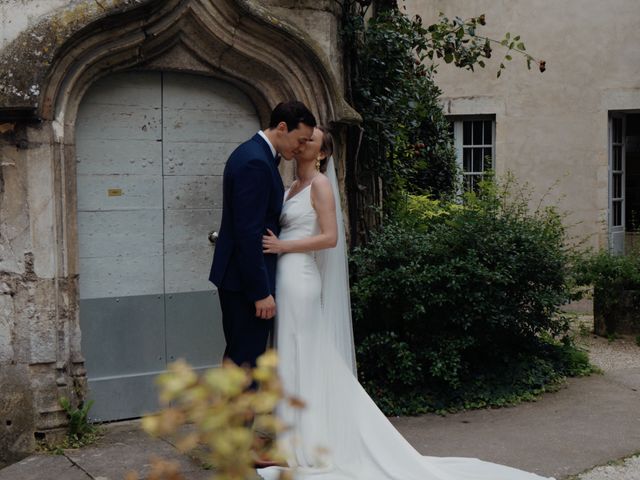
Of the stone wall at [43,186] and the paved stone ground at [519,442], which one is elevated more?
the stone wall at [43,186]

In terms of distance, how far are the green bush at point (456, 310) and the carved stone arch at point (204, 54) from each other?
4.15 ft

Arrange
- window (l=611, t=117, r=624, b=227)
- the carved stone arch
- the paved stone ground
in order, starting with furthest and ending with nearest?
window (l=611, t=117, r=624, b=227), the carved stone arch, the paved stone ground

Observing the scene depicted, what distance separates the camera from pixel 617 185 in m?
13.2

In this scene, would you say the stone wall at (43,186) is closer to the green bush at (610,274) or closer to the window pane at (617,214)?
the green bush at (610,274)

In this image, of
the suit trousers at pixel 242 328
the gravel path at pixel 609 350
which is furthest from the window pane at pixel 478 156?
the suit trousers at pixel 242 328

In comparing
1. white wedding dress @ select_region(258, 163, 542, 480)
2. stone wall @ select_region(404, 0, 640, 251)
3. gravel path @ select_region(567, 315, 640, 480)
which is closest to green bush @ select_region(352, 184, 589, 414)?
gravel path @ select_region(567, 315, 640, 480)

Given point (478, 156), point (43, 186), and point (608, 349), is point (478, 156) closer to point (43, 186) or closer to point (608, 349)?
point (608, 349)

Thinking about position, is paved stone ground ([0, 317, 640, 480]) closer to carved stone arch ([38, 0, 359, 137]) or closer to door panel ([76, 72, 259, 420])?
door panel ([76, 72, 259, 420])

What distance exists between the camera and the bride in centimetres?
507

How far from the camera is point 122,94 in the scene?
6148mm

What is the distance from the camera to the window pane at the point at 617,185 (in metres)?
13.1

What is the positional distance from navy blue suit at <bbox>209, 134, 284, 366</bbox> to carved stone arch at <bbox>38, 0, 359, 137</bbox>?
1327 millimetres

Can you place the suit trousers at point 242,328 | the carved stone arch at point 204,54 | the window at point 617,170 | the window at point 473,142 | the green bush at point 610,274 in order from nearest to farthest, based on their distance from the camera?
the suit trousers at point 242,328
the carved stone arch at point 204,54
the green bush at point 610,274
the window at point 617,170
the window at point 473,142

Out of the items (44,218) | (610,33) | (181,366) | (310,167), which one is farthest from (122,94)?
(610,33)
